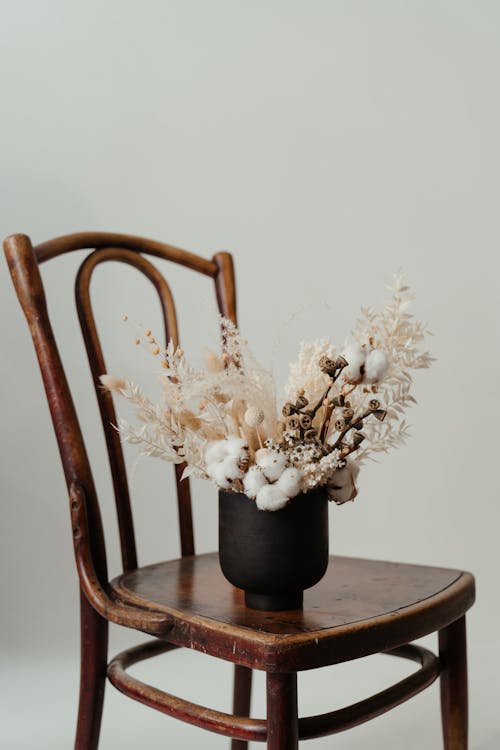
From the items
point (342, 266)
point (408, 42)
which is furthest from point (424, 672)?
point (408, 42)

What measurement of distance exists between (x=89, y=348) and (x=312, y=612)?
47 cm

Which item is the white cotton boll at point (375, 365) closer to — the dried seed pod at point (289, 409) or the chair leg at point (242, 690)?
the dried seed pod at point (289, 409)

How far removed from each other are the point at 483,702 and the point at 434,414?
637 mm

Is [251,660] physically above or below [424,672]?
above

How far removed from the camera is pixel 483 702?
167cm

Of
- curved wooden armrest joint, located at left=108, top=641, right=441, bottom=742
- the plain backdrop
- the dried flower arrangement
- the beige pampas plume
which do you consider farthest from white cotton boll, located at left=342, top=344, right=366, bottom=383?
the plain backdrop

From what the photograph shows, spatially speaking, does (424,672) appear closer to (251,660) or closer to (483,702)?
(251,660)

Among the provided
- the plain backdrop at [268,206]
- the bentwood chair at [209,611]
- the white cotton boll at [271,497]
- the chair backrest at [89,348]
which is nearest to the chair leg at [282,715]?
the bentwood chair at [209,611]

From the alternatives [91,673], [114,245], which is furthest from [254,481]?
[114,245]

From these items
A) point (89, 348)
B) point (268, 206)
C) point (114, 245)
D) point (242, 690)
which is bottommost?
point (242, 690)

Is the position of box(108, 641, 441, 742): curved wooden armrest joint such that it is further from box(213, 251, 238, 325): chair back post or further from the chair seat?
box(213, 251, 238, 325): chair back post

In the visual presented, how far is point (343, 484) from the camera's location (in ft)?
2.72

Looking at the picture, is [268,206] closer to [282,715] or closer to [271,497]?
[271,497]

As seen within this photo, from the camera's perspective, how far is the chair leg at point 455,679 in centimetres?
99
